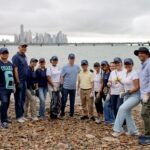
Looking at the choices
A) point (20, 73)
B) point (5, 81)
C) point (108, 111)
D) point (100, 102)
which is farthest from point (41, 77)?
point (108, 111)

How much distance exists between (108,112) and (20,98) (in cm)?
225

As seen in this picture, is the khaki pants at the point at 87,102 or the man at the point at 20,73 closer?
the man at the point at 20,73

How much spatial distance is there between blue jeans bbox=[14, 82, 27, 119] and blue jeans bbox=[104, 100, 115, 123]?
2.10m

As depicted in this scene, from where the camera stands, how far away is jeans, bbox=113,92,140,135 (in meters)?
8.73

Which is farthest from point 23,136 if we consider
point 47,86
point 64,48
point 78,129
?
point 64,48

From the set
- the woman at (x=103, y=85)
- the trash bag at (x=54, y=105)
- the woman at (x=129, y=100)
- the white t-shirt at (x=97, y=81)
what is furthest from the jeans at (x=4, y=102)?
the white t-shirt at (x=97, y=81)

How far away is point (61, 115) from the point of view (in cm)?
1140

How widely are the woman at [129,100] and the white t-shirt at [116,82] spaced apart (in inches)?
32.3

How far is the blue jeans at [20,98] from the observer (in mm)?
10148

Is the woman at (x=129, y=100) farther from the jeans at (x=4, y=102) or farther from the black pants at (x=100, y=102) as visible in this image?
the jeans at (x=4, y=102)

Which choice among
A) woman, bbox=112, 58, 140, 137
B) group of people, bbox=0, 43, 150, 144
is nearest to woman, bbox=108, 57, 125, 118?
group of people, bbox=0, 43, 150, 144

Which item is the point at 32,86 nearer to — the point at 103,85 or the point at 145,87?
the point at 103,85

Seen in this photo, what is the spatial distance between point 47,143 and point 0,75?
2.17 metres

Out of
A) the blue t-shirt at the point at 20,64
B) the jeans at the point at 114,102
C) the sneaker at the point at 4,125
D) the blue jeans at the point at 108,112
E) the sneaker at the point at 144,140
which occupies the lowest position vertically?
the sneaker at the point at 144,140
